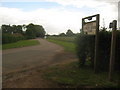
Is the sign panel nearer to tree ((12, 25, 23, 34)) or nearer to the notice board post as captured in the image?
the notice board post

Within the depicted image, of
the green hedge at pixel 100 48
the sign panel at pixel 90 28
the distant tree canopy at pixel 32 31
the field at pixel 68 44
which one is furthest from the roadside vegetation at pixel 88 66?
the distant tree canopy at pixel 32 31

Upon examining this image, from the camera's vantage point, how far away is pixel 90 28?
246 inches

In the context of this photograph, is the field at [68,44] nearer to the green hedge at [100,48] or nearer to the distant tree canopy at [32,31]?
the green hedge at [100,48]

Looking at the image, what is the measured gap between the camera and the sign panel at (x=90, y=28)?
595cm

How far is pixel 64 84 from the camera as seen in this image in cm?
431

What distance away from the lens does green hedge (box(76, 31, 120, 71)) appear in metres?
5.89

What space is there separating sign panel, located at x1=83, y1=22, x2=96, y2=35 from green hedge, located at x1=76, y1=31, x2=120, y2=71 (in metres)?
0.22

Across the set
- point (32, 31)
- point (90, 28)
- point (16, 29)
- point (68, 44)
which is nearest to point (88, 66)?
point (90, 28)

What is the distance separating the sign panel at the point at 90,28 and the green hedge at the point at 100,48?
0.22 metres

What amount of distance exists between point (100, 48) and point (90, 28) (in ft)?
3.19

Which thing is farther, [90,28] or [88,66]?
[88,66]

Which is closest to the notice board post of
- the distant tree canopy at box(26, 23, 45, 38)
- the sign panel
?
the sign panel

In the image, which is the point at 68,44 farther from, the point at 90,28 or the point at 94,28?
the point at 94,28

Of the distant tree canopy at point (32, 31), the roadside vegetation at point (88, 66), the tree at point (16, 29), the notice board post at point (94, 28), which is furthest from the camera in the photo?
the tree at point (16, 29)
